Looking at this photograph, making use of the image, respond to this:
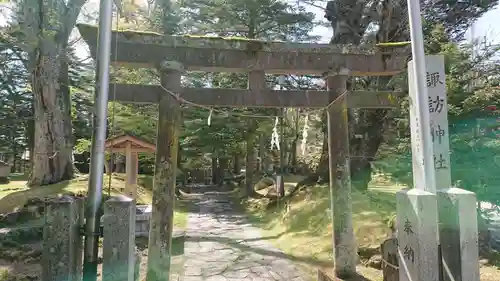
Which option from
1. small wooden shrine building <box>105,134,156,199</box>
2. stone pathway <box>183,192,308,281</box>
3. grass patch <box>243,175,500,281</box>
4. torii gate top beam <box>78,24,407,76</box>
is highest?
torii gate top beam <box>78,24,407,76</box>

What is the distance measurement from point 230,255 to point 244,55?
5.36 m

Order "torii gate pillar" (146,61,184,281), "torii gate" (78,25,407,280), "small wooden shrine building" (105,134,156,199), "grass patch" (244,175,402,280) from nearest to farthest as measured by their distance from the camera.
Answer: "torii gate pillar" (146,61,184,281) < "torii gate" (78,25,407,280) < "grass patch" (244,175,402,280) < "small wooden shrine building" (105,134,156,199)

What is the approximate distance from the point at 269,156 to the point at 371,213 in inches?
799

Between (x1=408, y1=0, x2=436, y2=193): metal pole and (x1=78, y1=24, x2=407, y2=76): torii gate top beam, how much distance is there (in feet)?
8.68

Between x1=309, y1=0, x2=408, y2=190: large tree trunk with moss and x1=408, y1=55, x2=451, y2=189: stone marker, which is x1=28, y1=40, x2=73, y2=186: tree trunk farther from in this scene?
x1=408, y1=55, x2=451, y2=189: stone marker

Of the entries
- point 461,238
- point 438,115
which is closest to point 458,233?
point 461,238

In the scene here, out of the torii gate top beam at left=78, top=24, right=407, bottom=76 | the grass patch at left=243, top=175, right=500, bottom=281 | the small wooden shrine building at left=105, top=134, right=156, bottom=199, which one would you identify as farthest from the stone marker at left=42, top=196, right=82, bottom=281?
the small wooden shrine building at left=105, top=134, right=156, bottom=199

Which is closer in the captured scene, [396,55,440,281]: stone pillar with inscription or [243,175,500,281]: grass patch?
[396,55,440,281]: stone pillar with inscription

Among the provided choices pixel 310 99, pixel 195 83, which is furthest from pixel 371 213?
pixel 195 83

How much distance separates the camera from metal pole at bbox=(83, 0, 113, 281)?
3.41 m

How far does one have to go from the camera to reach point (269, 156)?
3092 centimetres

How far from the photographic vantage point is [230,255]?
31.3 feet

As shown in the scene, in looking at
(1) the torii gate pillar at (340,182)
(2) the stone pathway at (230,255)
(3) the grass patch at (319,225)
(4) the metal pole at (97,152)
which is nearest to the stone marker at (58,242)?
(4) the metal pole at (97,152)

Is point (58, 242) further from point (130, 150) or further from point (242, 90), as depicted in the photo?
point (130, 150)
